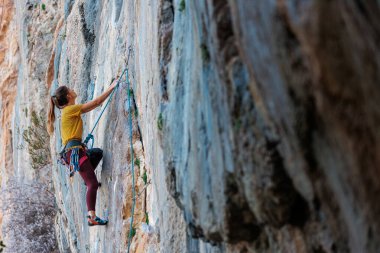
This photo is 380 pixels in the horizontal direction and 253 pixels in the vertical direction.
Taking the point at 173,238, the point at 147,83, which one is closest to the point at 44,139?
the point at 147,83

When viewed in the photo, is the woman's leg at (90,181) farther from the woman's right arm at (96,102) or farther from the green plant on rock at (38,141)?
the green plant on rock at (38,141)

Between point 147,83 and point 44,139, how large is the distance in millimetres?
8810

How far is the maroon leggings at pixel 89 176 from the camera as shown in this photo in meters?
8.58

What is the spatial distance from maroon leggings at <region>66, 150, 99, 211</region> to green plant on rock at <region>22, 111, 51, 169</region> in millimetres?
6620

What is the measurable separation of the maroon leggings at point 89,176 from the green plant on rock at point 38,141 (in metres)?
6.62

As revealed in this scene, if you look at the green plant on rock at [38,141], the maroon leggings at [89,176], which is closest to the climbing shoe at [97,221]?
the maroon leggings at [89,176]

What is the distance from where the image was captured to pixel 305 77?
115 inches

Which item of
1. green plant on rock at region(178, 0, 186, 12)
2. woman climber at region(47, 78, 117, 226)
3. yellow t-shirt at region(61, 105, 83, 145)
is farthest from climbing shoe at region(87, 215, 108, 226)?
green plant on rock at region(178, 0, 186, 12)

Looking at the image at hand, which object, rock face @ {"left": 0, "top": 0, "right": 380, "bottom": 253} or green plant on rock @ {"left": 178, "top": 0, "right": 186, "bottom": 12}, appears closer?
rock face @ {"left": 0, "top": 0, "right": 380, "bottom": 253}

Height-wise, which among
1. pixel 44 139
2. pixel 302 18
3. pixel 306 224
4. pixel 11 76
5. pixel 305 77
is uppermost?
pixel 11 76

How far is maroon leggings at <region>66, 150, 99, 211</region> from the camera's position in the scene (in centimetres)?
858

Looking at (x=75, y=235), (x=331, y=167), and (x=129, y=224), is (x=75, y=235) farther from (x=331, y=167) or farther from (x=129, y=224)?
(x=331, y=167)

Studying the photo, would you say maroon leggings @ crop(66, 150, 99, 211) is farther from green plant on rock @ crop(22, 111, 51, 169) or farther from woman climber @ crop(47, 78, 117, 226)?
green plant on rock @ crop(22, 111, 51, 169)

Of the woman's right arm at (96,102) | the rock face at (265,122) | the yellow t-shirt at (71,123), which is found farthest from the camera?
the yellow t-shirt at (71,123)
